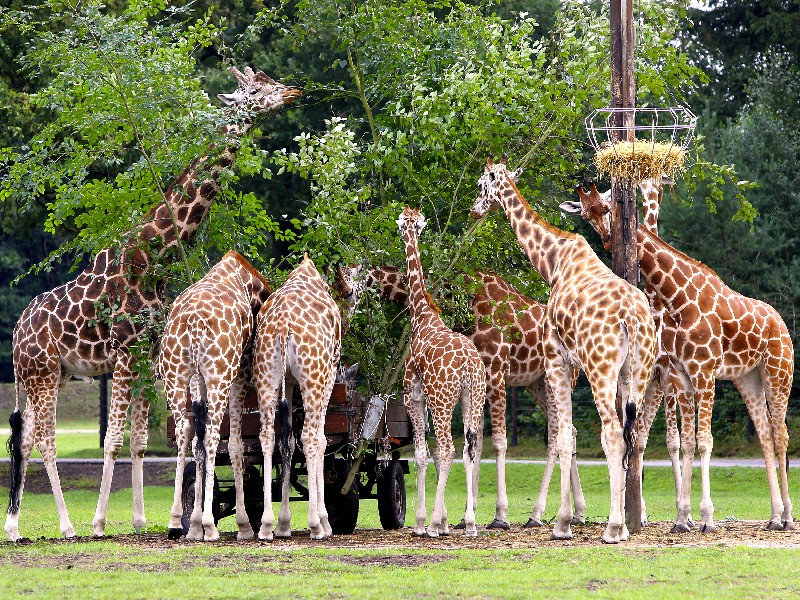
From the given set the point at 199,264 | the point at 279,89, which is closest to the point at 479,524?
the point at 199,264

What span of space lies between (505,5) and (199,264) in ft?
53.5

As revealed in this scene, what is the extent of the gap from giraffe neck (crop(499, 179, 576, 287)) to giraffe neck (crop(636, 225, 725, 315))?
46.5 inches

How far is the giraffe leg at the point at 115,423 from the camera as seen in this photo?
46.0 feet

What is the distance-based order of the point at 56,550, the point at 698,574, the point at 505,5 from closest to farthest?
1. the point at 698,574
2. the point at 56,550
3. the point at 505,5

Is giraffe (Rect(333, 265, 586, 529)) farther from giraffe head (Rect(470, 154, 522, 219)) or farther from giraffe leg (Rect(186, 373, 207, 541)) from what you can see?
giraffe leg (Rect(186, 373, 207, 541))

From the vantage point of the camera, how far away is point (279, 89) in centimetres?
1571

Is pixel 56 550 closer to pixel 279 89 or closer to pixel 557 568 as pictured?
pixel 557 568

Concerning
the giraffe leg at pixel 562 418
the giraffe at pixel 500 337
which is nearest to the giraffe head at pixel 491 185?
the giraffe at pixel 500 337

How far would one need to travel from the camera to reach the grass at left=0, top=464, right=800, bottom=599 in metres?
9.12

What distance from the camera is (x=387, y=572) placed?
33.3 feet

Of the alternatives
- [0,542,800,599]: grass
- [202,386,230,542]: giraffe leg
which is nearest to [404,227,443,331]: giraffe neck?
[202,386,230,542]: giraffe leg

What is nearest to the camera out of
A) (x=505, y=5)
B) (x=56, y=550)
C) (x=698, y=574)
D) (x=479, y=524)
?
(x=698, y=574)

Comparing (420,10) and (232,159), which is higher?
(420,10)

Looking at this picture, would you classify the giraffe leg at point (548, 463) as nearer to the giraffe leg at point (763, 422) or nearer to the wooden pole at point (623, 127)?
the wooden pole at point (623, 127)
